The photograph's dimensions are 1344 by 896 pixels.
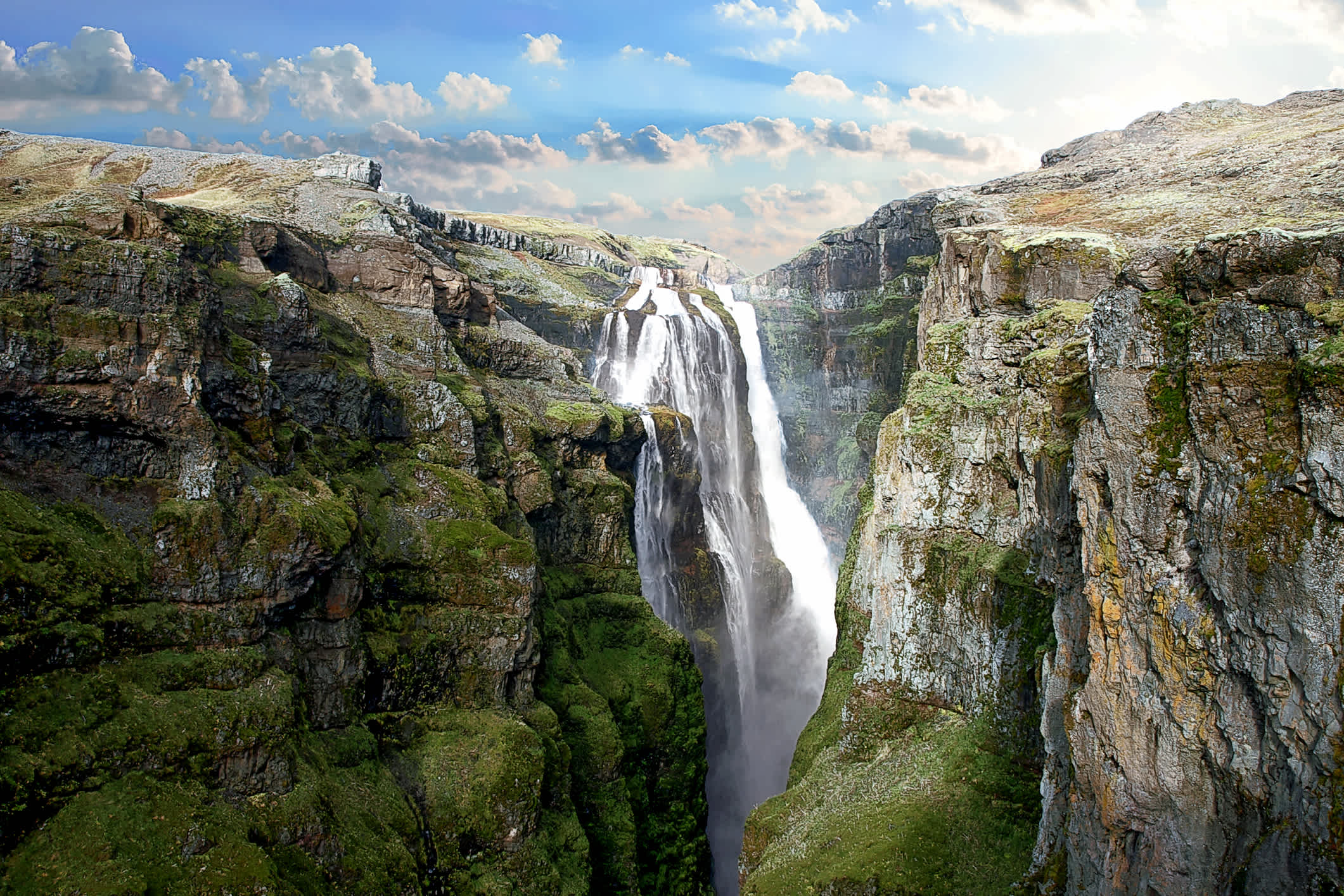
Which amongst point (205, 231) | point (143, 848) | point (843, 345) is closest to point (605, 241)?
point (843, 345)

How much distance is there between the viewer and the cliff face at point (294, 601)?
55.1 ft

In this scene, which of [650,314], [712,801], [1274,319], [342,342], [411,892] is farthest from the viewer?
[650,314]

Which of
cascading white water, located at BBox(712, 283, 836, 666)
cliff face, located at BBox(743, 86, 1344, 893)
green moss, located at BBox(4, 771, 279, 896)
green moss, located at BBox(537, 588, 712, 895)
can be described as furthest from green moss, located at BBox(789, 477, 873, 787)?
green moss, located at BBox(4, 771, 279, 896)

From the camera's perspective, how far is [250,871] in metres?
16.3

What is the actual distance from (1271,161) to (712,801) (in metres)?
33.8

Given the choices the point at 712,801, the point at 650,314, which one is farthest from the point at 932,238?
the point at 712,801

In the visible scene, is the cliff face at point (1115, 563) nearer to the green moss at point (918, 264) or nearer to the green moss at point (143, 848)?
the green moss at point (143, 848)

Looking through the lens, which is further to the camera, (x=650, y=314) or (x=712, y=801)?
(x=650, y=314)

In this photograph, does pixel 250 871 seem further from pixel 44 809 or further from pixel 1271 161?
pixel 1271 161

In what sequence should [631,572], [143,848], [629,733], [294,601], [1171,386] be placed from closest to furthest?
[1171,386], [143,848], [294,601], [629,733], [631,572]

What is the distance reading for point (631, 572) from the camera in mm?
38750

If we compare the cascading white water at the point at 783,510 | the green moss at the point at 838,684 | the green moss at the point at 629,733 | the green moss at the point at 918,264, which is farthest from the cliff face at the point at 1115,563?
the green moss at the point at 918,264

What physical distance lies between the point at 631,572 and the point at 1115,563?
2639 centimetres

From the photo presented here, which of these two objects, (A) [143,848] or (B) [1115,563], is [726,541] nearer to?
(B) [1115,563]
